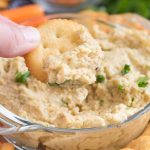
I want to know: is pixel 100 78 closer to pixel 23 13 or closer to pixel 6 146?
pixel 6 146

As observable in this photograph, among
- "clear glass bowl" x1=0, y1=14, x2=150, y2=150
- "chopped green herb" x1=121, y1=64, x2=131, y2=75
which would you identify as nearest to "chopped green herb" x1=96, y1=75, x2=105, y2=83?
"chopped green herb" x1=121, y1=64, x2=131, y2=75

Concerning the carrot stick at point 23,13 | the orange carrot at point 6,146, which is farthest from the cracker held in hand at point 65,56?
the carrot stick at point 23,13

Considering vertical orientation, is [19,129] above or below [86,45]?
below

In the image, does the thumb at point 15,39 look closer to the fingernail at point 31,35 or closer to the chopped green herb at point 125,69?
the fingernail at point 31,35

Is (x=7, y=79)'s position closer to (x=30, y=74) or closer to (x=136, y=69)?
(x=30, y=74)

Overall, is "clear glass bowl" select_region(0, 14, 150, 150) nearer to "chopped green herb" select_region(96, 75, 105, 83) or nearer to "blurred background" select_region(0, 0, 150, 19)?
"chopped green herb" select_region(96, 75, 105, 83)

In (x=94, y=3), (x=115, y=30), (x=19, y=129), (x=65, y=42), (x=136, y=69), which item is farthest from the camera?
(x=94, y=3)

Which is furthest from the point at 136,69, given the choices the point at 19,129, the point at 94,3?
the point at 94,3
